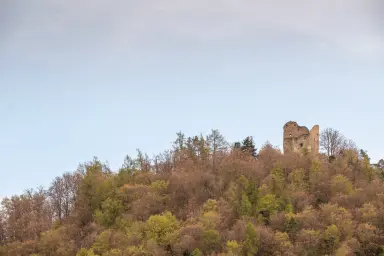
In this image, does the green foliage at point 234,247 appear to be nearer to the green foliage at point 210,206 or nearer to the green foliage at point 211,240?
the green foliage at point 211,240

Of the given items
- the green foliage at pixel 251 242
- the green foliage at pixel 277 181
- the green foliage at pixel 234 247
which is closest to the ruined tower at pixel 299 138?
the green foliage at pixel 277 181

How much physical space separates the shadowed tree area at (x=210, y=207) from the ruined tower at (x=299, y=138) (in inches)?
88.5

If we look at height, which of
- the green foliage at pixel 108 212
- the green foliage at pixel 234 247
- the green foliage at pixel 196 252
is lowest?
the green foliage at pixel 196 252

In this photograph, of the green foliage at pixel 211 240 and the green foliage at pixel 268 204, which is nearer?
the green foliage at pixel 211 240

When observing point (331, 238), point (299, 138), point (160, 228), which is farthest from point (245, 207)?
point (299, 138)

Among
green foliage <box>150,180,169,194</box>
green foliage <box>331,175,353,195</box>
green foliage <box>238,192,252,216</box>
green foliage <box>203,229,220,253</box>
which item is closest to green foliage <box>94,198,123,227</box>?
green foliage <box>150,180,169,194</box>

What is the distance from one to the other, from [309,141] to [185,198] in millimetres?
20337

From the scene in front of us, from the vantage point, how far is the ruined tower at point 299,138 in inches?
3027

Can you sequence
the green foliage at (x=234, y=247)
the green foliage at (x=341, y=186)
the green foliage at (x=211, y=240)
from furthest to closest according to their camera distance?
the green foliage at (x=341, y=186), the green foliage at (x=211, y=240), the green foliage at (x=234, y=247)

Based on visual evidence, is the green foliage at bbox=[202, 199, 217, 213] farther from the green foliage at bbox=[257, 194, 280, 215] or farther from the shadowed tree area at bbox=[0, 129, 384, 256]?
the green foliage at bbox=[257, 194, 280, 215]

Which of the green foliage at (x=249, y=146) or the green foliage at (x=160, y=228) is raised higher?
the green foliage at (x=249, y=146)

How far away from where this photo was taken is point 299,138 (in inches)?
3061

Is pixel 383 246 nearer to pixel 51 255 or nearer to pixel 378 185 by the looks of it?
pixel 378 185

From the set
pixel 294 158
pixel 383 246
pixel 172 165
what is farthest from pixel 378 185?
pixel 172 165
